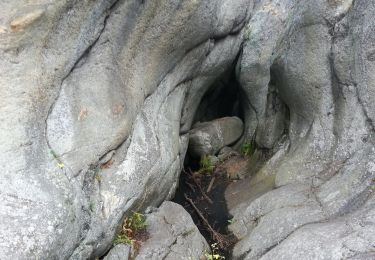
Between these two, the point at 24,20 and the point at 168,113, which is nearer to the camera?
the point at 24,20

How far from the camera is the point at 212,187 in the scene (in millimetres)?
7520

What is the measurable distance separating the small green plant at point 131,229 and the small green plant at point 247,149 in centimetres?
286

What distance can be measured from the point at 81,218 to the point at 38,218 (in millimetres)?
526

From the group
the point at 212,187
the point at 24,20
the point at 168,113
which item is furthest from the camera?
the point at 212,187

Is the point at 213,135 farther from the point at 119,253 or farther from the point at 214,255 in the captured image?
the point at 119,253

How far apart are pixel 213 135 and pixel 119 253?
11.2 feet

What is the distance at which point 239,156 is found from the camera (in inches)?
323

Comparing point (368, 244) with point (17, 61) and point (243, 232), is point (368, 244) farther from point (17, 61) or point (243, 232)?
point (17, 61)

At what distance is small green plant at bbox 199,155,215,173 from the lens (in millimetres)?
7891

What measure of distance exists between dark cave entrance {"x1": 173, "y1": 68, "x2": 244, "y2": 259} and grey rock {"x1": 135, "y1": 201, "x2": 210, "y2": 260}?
355 mm

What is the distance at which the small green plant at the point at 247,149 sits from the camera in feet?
26.5

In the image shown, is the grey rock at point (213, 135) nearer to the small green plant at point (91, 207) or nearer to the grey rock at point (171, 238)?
the grey rock at point (171, 238)

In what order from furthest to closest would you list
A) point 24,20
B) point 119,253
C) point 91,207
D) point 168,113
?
1. point 168,113
2. point 119,253
3. point 91,207
4. point 24,20

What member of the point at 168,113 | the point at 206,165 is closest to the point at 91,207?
the point at 168,113
